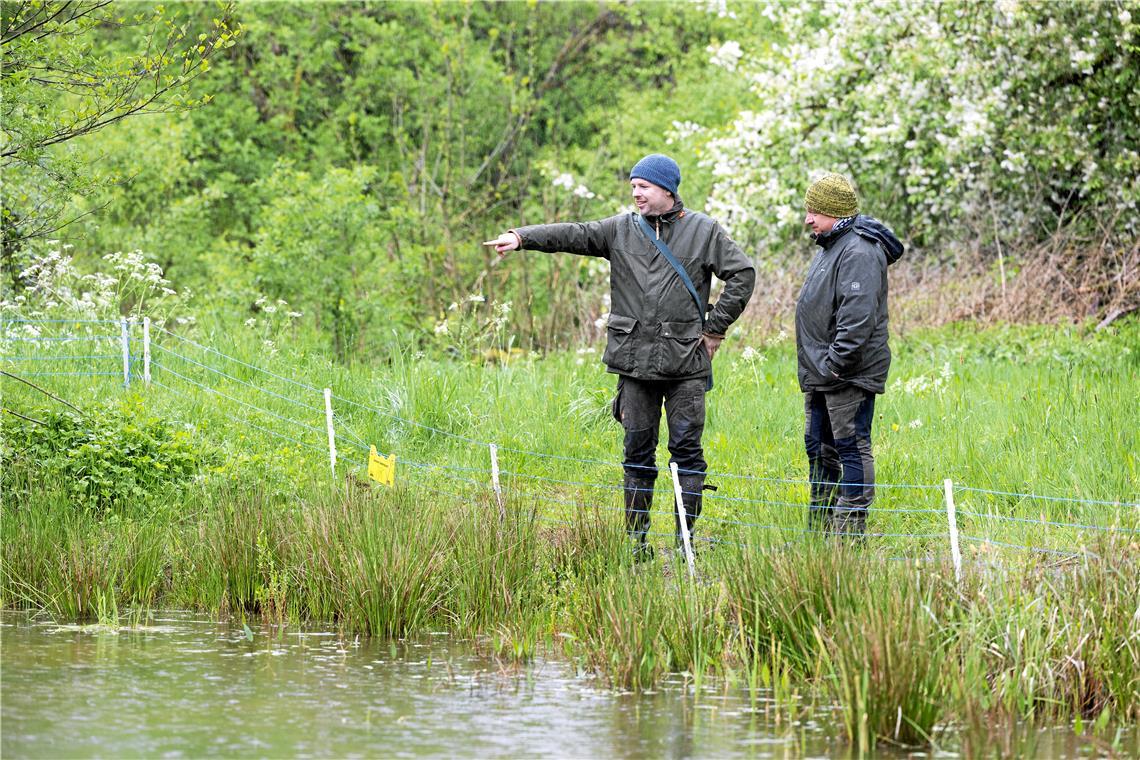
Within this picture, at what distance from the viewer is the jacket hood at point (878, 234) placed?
283 inches

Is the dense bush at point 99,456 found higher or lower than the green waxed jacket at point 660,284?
lower

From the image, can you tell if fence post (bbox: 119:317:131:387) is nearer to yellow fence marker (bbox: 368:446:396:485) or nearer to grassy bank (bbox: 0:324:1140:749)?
grassy bank (bbox: 0:324:1140:749)

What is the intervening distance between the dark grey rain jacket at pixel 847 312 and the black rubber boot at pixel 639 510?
974mm

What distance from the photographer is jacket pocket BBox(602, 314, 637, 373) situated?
23.9 ft

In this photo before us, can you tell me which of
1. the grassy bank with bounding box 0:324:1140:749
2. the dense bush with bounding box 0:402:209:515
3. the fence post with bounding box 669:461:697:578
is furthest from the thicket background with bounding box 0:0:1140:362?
the fence post with bounding box 669:461:697:578

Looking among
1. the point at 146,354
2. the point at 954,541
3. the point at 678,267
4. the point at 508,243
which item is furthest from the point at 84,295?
the point at 954,541

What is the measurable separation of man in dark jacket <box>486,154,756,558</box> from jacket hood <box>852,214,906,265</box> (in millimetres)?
587

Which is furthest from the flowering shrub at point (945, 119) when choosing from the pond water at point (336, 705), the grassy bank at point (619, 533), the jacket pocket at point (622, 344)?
the pond water at point (336, 705)

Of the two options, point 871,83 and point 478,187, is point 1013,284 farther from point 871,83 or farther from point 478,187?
point 478,187

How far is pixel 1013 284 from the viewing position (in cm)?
1418

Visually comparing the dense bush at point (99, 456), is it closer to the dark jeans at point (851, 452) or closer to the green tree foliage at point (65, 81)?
the green tree foliage at point (65, 81)

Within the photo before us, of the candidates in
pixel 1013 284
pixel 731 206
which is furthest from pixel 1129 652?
pixel 731 206

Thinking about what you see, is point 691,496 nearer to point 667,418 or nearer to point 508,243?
point 667,418

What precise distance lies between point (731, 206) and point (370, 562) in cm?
1018
